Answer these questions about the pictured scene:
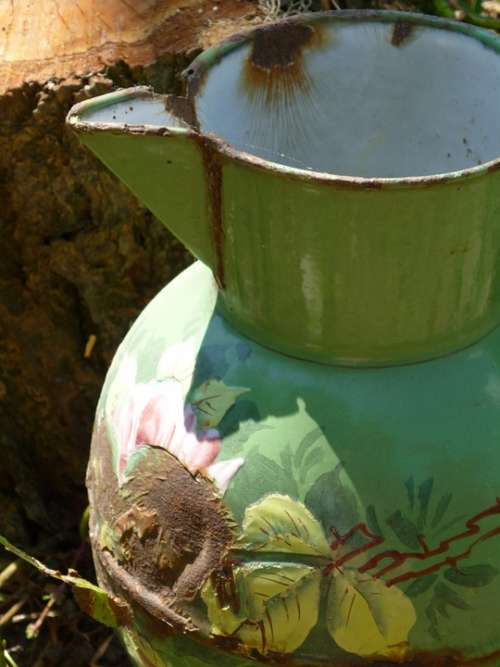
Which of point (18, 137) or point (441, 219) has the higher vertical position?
point (441, 219)

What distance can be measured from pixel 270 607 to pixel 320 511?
0.12 meters

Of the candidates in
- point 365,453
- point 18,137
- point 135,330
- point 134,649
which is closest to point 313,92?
point 135,330

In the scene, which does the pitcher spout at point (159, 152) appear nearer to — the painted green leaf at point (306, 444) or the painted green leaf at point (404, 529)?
the painted green leaf at point (306, 444)

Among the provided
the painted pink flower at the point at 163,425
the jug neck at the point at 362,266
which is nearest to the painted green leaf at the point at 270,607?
the painted pink flower at the point at 163,425

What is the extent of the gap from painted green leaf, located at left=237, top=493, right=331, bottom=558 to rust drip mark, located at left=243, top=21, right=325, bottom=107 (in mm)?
492

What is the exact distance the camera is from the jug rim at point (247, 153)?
103 centimetres

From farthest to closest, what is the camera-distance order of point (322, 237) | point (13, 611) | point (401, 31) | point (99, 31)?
1. point (13, 611)
2. point (99, 31)
3. point (401, 31)
4. point (322, 237)

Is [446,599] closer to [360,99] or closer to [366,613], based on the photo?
[366,613]

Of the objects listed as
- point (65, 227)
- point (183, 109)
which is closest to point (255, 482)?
point (183, 109)

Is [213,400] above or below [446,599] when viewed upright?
above

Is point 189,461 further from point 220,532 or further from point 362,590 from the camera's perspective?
point 362,590

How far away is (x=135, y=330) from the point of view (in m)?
1.39

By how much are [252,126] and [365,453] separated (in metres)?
0.45

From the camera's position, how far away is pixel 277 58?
1.32 m
